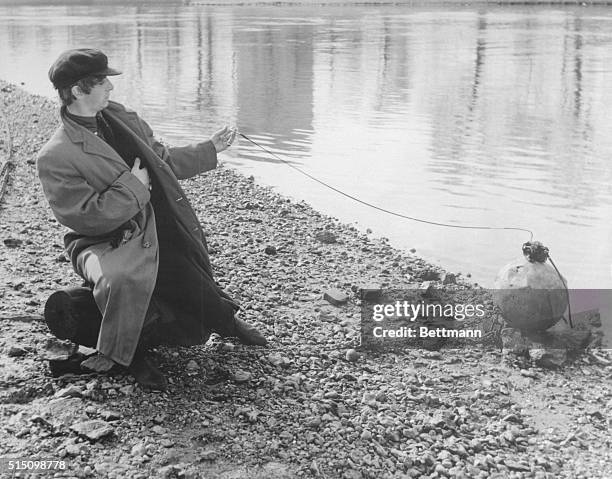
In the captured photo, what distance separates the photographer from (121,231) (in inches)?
179

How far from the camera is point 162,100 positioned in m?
21.3

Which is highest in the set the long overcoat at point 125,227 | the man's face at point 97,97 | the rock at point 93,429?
the man's face at point 97,97

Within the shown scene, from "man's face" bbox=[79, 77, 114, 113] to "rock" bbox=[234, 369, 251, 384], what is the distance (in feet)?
5.94

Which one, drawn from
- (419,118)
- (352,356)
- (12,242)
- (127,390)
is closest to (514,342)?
(352,356)

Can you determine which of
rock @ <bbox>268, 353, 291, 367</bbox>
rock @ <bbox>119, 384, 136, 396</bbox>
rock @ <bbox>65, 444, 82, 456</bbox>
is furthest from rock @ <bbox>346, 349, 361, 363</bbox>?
rock @ <bbox>65, 444, 82, 456</bbox>

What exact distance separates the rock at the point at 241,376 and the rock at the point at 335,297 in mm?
1604

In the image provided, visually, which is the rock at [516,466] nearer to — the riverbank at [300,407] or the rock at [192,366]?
the riverbank at [300,407]

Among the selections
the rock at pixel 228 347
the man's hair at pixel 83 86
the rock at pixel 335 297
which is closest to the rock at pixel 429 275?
the rock at pixel 335 297

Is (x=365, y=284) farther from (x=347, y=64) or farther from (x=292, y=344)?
(x=347, y=64)

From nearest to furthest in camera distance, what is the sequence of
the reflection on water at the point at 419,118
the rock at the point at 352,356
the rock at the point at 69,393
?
the rock at the point at 69,393 < the rock at the point at 352,356 < the reflection on water at the point at 419,118

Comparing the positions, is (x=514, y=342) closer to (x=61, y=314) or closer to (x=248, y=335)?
(x=248, y=335)

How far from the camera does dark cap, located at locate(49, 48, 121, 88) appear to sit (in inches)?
170

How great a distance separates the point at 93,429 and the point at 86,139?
1.59m

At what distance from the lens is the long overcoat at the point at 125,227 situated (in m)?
4.38
